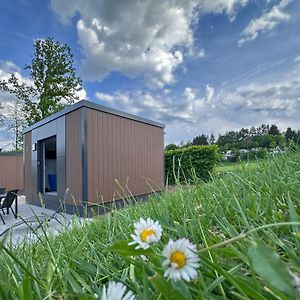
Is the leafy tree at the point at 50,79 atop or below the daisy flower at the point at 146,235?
atop

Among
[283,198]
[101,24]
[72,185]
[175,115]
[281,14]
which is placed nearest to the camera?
[283,198]

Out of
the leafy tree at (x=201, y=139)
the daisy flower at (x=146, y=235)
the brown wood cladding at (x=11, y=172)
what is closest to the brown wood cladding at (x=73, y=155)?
the leafy tree at (x=201, y=139)

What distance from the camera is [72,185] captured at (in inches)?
275

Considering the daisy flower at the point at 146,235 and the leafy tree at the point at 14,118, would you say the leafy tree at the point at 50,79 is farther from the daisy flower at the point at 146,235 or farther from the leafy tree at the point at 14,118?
the daisy flower at the point at 146,235

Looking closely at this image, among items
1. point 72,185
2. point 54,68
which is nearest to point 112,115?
point 72,185

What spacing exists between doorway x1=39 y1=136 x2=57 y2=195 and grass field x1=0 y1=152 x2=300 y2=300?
9.09 m

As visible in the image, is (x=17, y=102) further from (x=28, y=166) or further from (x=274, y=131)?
(x=274, y=131)

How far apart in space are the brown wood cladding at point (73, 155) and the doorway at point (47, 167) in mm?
2402

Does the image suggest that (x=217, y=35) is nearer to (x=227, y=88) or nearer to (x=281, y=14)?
(x=227, y=88)

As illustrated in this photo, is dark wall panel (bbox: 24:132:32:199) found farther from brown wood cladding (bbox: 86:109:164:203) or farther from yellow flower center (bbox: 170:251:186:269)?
yellow flower center (bbox: 170:251:186:269)

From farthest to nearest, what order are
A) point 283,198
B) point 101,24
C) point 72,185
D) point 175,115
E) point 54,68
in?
point 54,68
point 175,115
point 101,24
point 72,185
point 283,198

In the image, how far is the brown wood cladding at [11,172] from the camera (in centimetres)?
1426

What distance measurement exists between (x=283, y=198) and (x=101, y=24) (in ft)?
38.4

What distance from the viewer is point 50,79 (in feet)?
58.9
